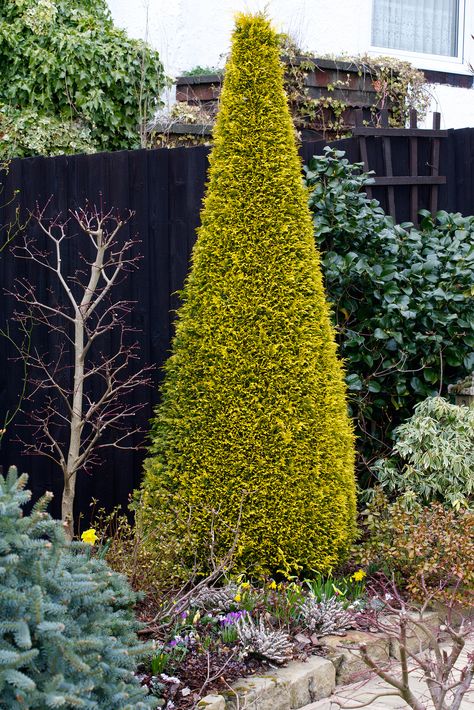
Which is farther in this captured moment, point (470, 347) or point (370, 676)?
point (470, 347)

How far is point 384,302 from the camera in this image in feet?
19.0

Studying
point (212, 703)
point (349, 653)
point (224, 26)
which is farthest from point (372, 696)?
point (224, 26)

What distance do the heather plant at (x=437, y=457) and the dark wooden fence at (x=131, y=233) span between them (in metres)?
1.64

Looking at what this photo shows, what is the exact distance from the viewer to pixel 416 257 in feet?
19.7

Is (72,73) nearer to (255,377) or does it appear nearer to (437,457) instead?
(255,377)

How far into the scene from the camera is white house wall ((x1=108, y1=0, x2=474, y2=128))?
9.21m

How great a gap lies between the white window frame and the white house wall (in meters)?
0.27

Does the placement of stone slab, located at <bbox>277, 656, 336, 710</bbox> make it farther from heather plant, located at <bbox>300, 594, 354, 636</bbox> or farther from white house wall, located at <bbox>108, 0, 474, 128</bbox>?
white house wall, located at <bbox>108, 0, 474, 128</bbox>

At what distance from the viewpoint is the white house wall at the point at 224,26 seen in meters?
9.21

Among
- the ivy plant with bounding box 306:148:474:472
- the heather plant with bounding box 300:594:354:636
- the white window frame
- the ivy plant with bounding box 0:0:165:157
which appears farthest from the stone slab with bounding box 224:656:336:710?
the white window frame

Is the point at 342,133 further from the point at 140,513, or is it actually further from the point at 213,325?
the point at 140,513

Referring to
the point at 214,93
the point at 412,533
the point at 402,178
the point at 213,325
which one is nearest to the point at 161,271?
the point at 213,325

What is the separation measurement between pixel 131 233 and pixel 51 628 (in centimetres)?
390

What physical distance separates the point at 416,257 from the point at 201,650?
3219 mm
